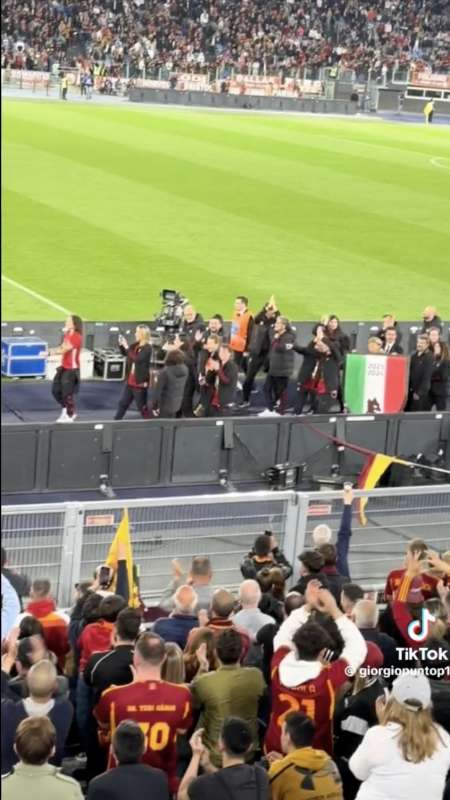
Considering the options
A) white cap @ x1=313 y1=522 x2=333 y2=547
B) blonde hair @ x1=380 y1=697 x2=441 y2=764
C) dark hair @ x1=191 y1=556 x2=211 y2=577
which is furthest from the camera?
white cap @ x1=313 y1=522 x2=333 y2=547

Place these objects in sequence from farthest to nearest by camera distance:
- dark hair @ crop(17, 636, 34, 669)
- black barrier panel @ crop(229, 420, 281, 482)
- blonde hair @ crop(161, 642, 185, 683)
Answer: black barrier panel @ crop(229, 420, 281, 482), blonde hair @ crop(161, 642, 185, 683), dark hair @ crop(17, 636, 34, 669)

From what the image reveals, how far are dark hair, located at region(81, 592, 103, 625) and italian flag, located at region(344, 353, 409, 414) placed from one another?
30.1 ft

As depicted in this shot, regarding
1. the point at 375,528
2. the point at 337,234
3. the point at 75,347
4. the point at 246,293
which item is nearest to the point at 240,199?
the point at 337,234

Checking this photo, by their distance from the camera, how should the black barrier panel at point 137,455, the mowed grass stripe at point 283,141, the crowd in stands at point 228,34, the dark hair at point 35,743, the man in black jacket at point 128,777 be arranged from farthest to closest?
1. the crowd in stands at point 228,34
2. the mowed grass stripe at point 283,141
3. the black barrier panel at point 137,455
4. the man in black jacket at point 128,777
5. the dark hair at point 35,743

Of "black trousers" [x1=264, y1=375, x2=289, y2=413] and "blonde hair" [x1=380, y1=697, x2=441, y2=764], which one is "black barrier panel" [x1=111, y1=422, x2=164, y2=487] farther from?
"blonde hair" [x1=380, y1=697, x2=441, y2=764]

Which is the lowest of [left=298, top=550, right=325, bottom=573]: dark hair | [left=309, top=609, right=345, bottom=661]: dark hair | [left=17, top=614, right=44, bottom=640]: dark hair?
[left=298, top=550, right=325, bottom=573]: dark hair

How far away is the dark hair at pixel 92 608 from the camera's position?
23.2 feet

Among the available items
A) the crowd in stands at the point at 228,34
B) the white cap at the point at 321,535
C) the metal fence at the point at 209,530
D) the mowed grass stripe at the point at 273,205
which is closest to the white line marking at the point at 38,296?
the mowed grass stripe at the point at 273,205

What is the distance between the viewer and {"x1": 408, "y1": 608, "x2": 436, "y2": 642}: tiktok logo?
775 centimetres

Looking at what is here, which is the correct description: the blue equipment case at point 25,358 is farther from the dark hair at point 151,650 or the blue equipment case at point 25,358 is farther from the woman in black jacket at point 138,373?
the dark hair at point 151,650

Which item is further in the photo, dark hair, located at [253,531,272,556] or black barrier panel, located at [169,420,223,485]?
black barrier panel, located at [169,420,223,485]

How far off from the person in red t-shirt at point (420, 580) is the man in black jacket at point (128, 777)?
305 centimetres

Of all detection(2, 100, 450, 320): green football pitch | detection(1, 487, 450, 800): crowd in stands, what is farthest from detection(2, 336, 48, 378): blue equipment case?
detection(1, 487, 450, 800): crowd in stands

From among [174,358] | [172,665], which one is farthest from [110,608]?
[174,358]
